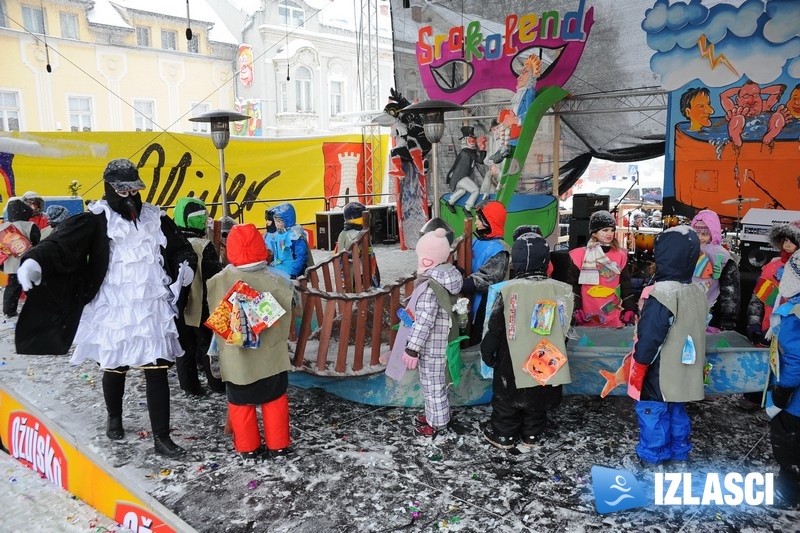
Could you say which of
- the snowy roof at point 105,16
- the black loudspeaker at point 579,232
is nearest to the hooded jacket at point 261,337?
the black loudspeaker at point 579,232

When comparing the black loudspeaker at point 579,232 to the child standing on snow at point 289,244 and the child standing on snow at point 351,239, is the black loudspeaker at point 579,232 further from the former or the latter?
the child standing on snow at point 289,244

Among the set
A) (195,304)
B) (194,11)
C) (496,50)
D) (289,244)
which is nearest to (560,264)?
(289,244)

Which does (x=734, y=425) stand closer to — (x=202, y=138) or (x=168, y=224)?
(x=168, y=224)

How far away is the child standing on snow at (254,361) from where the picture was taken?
3.28 metres

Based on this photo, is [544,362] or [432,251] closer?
[544,362]

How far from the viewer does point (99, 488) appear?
3178mm

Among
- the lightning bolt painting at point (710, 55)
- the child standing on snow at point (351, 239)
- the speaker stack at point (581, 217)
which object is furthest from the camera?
the speaker stack at point (581, 217)

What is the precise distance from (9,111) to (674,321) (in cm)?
2186

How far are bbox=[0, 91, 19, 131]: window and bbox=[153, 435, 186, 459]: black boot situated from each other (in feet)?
63.9

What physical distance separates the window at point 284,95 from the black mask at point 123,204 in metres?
23.7

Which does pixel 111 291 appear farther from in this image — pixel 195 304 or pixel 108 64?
pixel 108 64

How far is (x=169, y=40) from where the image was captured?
77.3 ft

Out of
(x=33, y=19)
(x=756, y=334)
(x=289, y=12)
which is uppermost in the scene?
(x=289, y=12)

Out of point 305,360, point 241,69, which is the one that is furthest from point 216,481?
point 241,69
